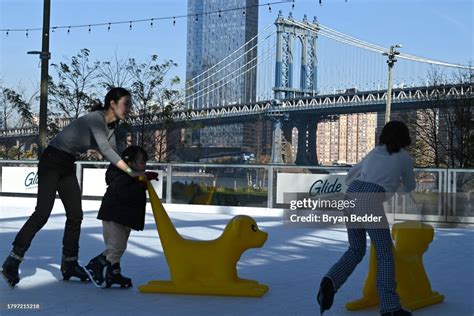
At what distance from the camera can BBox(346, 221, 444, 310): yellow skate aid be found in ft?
11.7

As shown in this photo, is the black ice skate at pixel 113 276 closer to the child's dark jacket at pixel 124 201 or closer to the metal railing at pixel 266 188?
the child's dark jacket at pixel 124 201

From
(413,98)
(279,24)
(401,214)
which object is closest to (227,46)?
(279,24)

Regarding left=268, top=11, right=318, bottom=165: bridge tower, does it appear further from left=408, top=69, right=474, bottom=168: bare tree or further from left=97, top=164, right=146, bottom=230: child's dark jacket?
left=97, top=164, right=146, bottom=230: child's dark jacket

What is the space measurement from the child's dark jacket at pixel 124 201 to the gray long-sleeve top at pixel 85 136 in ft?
0.63

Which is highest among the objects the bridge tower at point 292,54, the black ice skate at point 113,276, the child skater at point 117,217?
the bridge tower at point 292,54

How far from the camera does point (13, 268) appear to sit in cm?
396

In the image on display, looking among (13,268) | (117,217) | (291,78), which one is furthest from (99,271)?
(291,78)

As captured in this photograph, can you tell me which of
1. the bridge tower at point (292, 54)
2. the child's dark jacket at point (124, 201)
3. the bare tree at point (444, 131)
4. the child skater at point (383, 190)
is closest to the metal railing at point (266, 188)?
the child's dark jacket at point (124, 201)

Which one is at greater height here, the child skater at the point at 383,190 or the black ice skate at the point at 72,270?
the child skater at the point at 383,190

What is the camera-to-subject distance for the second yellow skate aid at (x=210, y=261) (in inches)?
154

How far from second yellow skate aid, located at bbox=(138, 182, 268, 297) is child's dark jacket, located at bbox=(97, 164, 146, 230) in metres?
0.17

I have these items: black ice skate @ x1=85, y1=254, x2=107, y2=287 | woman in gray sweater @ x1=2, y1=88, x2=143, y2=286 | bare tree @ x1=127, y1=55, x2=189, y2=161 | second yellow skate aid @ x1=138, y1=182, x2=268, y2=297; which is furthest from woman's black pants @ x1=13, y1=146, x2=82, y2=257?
bare tree @ x1=127, y1=55, x2=189, y2=161

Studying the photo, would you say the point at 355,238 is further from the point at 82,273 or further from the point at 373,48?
the point at 373,48

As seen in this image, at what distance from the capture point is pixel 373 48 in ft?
141
